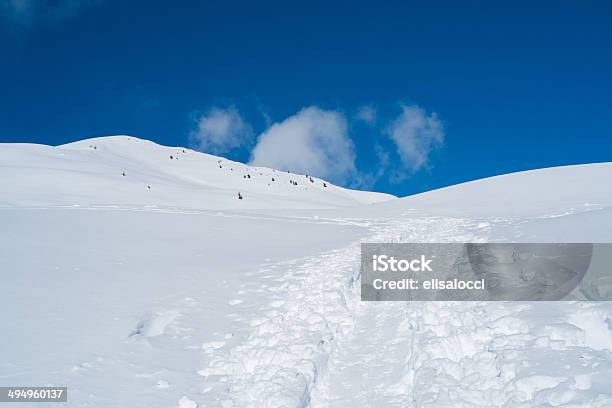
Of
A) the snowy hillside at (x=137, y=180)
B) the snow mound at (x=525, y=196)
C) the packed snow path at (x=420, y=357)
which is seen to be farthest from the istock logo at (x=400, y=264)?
the snowy hillside at (x=137, y=180)

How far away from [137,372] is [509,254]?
25.5ft

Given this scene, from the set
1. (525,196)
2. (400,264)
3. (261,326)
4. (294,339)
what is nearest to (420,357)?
(294,339)

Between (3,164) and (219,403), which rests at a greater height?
(3,164)

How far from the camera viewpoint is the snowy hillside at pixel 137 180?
20.6 m

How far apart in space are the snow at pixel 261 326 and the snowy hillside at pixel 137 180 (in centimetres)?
725

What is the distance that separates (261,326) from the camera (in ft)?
22.4

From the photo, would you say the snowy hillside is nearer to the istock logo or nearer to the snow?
the snow

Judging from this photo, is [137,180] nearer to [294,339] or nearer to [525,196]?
[525,196]

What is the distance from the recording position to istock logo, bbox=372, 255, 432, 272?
31.7 feet

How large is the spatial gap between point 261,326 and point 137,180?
24786 mm

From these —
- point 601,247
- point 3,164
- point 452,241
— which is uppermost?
point 3,164

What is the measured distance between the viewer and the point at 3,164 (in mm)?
25734

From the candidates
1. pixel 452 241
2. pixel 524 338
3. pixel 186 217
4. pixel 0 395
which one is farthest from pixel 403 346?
pixel 186 217

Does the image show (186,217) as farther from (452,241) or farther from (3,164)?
(3,164)
